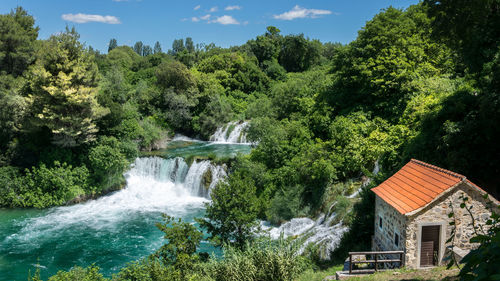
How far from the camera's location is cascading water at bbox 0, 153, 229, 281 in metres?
15.9

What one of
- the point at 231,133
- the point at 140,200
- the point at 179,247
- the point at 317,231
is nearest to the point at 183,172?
the point at 140,200

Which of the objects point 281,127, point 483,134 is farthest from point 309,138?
point 483,134

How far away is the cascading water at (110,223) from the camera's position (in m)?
15.9

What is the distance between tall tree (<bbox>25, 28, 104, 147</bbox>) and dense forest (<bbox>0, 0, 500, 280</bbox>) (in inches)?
3.2

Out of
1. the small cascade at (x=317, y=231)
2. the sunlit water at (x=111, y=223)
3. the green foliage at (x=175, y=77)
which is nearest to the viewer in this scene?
the small cascade at (x=317, y=231)

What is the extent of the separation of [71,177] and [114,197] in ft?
10.0

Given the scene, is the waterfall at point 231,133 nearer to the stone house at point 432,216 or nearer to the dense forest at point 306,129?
the dense forest at point 306,129

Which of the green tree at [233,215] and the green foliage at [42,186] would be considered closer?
the green tree at [233,215]

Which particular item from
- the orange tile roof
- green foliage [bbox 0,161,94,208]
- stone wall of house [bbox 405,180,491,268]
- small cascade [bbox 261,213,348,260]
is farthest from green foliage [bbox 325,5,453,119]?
green foliage [bbox 0,161,94,208]

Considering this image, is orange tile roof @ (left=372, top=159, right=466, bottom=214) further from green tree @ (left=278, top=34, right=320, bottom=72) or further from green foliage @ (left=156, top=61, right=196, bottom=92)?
green tree @ (left=278, top=34, right=320, bottom=72)

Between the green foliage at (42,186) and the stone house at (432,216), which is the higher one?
the stone house at (432,216)

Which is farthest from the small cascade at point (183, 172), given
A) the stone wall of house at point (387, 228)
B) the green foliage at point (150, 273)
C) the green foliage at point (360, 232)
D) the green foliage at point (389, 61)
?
the stone wall of house at point (387, 228)

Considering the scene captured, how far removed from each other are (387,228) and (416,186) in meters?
1.63

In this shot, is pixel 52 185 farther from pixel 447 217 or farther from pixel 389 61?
pixel 447 217
